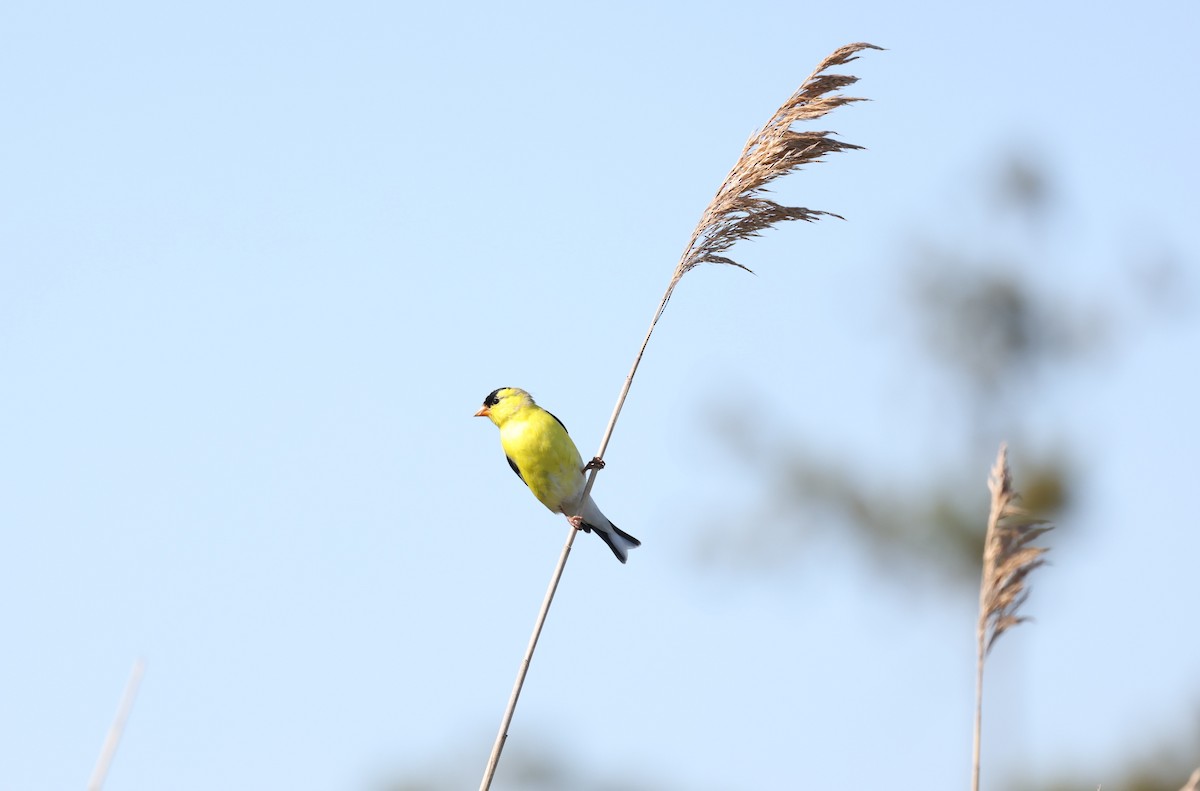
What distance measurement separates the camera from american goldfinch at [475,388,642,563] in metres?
5.93

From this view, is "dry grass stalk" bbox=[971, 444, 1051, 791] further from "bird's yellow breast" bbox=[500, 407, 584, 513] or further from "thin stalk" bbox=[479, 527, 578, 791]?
"bird's yellow breast" bbox=[500, 407, 584, 513]

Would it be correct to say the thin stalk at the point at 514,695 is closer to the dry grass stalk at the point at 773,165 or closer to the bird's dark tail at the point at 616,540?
the dry grass stalk at the point at 773,165

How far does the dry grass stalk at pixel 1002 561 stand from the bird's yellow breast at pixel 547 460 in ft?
11.1

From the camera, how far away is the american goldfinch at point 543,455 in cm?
593

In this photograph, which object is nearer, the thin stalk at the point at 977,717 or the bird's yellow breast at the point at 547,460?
the thin stalk at the point at 977,717

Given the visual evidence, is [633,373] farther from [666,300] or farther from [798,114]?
[798,114]

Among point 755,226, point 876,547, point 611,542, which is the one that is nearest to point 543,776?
point 876,547

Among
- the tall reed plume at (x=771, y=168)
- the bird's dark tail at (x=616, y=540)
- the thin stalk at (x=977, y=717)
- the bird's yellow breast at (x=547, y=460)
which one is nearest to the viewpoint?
the thin stalk at (x=977, y=717)

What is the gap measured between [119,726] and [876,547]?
55.0 ft

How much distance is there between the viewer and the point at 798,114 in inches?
144

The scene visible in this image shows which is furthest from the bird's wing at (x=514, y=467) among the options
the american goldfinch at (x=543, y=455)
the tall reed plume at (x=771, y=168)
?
the tall reed plume at (x=771, y=168)

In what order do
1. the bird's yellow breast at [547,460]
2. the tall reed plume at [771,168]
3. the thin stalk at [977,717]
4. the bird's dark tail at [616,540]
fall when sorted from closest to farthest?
the thin stalk at [977,717] → the tall reed plume at [771,168] → the bird's yellow breast at [547,460] → the bird's dark tail at [616,540]

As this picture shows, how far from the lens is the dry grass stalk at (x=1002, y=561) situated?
2527 millimetres

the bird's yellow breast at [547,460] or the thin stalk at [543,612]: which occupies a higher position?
the bird's yellow breast at [547,460]
